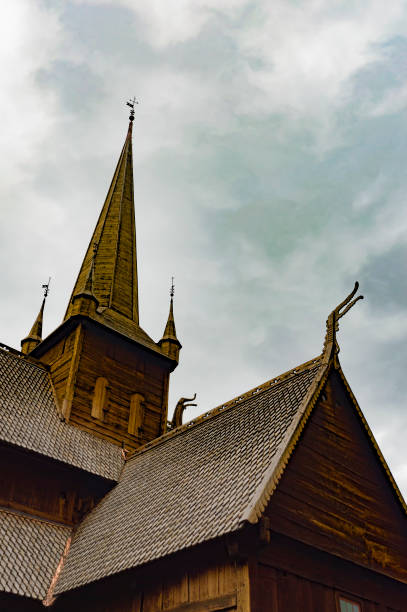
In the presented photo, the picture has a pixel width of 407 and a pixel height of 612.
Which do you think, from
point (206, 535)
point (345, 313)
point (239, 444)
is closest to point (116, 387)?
point (239, 444)

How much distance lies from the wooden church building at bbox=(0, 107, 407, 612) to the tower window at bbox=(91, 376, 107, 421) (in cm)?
6

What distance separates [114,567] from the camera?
44.9 ft

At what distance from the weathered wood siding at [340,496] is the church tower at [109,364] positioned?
10.3 metres

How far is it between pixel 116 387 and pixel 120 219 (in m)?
12.0

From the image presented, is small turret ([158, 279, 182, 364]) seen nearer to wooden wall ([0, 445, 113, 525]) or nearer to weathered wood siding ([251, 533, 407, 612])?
wooden wall ([0, 445, 113, 525])

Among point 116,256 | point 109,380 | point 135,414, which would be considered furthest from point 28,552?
point 116,256

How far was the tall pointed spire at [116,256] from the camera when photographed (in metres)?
28.8

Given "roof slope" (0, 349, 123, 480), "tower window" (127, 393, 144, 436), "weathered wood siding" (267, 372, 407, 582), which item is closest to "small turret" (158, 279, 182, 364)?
"tower window" (127, 393, 144, 436)

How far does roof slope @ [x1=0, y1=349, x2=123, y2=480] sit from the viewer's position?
18.9 m

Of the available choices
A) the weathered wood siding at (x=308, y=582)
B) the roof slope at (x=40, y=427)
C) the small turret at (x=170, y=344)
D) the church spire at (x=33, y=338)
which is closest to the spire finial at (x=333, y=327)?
the weathered wood siding at (x=308, y=582)

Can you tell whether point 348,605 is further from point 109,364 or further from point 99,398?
point 109,364

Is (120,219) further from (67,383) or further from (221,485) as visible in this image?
(221,485)

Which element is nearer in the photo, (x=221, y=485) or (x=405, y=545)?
(x=221, y=485)

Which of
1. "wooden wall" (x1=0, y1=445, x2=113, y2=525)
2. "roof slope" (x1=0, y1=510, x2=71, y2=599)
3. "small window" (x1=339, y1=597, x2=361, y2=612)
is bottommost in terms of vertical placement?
"small window" (x1=339, y1=597, x2=361, y2=612)
